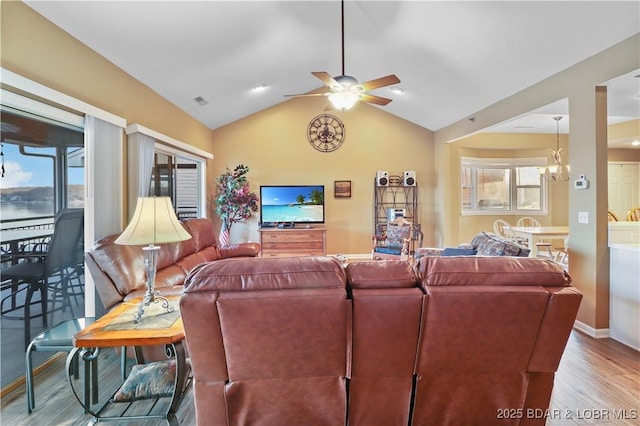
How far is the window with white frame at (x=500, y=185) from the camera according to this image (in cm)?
705

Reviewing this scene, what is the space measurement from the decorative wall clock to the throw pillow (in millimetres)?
5266

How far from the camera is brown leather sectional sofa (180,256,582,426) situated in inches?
54.4

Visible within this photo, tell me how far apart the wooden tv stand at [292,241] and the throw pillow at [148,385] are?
386 cm

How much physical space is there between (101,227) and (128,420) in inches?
70.6

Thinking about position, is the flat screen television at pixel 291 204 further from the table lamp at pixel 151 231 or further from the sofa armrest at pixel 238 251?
the table lamp at pixel 151 231

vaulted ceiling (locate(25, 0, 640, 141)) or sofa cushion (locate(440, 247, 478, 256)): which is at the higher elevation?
vaulted ceiling (locate(25, 0, 640, 141))

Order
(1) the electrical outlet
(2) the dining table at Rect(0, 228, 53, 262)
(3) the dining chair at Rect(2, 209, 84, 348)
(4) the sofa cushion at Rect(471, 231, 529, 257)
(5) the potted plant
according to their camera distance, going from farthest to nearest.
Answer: (5) the potted plant, (1) the electrical outlet, (4) the sofa cushion at Rect(471, 231, 529, 257), (3) the dining chair at Rect(2, 209, 84, 348), (2) the dining table at Rect(0, 228, 53, 262)

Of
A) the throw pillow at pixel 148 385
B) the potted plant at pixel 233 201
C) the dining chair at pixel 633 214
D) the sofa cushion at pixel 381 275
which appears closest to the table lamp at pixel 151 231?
the throw pillow at pixel 148 385

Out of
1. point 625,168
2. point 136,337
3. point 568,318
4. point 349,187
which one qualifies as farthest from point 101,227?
point 625,168

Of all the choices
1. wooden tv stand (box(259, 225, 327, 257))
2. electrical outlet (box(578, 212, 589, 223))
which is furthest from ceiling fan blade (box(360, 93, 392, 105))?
wooden tv stand (box(259, 225, 327, 257))

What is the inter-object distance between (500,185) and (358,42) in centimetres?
509

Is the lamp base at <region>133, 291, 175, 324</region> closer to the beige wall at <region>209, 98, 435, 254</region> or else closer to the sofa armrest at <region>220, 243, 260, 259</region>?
the sofa armrest at <region>220, 243, 260, 259</region>

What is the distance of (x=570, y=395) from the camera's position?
210cm

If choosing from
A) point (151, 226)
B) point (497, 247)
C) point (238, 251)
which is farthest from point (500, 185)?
point (151, 226)
